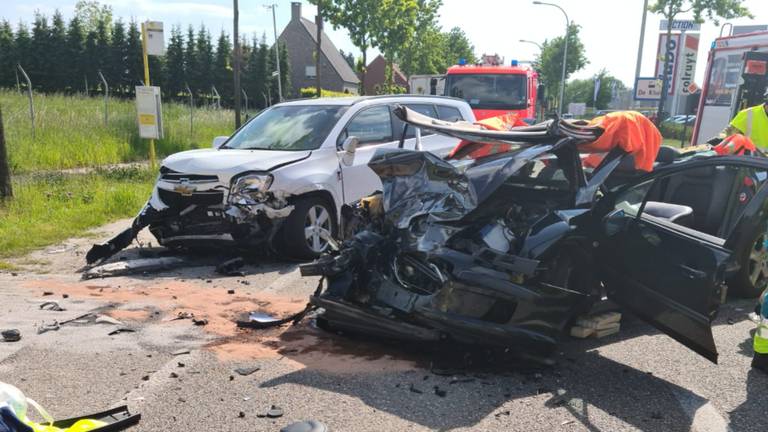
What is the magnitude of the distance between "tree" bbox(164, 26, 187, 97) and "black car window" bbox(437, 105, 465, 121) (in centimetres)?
4519

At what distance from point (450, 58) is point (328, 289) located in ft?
192

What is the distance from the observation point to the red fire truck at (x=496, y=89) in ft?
55.2

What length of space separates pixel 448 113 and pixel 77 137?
10513 millimetres

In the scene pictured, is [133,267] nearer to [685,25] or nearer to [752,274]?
[752,274]

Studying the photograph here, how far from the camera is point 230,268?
6789 mm

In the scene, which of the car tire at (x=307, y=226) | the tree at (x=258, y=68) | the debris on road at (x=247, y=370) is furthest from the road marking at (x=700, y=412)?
the tree at (x=258, y=68)

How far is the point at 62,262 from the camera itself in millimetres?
7324

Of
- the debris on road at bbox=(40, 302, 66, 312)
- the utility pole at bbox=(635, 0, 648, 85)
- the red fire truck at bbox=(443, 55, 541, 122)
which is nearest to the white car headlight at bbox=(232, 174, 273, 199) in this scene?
the debris on road at bbox=(40, 302, 66, 312)

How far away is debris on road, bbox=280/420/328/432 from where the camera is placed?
3123 mm

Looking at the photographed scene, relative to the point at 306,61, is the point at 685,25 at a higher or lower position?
higher

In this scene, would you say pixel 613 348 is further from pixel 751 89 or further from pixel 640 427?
pixel 751 89

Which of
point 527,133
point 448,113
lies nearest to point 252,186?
point 527,133

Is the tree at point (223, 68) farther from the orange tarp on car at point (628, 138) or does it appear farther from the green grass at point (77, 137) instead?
the orange tarp on car at point (628, 138)

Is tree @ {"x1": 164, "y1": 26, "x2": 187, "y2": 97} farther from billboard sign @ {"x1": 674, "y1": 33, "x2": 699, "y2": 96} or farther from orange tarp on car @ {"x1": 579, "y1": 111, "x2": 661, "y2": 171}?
orange tarp on car @ {"x1": 579, "y1": 111, "x2": 661, "y2": 171}
